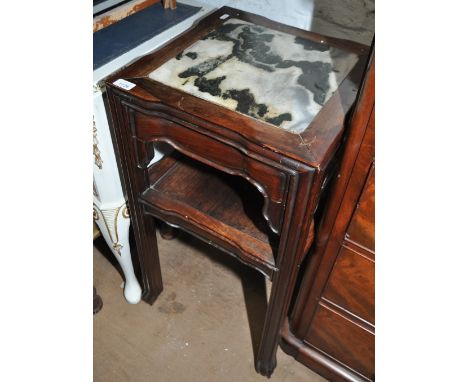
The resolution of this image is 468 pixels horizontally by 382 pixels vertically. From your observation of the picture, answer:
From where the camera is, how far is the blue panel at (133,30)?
3.05 ft

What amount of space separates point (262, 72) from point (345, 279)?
477 millimetres

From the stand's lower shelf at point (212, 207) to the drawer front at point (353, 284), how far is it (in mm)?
153

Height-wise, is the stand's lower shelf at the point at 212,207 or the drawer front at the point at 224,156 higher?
the drawer front at the point at 224,156

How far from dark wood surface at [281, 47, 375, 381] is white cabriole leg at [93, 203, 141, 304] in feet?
1.64

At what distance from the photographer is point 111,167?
980 millimetres

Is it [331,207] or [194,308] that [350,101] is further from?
[194,308]

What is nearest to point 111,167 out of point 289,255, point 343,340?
point 289,255

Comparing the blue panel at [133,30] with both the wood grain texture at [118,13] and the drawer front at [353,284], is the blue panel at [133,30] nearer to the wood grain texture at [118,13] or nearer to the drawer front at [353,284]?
the wood grain texture at [118,13]

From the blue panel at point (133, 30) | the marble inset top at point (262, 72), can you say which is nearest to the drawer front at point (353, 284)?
the marble inset top at point (262, 72)

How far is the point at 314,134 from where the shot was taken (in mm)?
685

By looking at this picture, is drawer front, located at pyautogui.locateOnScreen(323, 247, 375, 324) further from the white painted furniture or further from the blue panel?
the blue panel

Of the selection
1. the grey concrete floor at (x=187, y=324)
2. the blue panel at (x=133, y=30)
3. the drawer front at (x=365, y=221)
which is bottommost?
the grey concrete floor at (x=187, y=324)

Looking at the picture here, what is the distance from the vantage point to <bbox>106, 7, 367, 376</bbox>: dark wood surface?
0.68 meters
